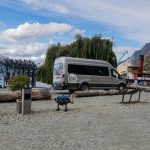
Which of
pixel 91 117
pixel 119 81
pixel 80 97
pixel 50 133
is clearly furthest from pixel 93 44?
pixel 50 133

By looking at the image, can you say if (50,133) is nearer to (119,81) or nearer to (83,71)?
(83,71)

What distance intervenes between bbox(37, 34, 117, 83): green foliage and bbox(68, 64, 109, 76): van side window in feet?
72.9

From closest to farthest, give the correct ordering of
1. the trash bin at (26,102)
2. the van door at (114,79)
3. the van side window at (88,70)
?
the trash bin at (26,102) → the van side window at (88,70) → the van door at (114,79)

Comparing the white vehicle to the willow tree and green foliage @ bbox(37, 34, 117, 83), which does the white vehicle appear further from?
the willow tree

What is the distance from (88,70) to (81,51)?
23268 millimetres

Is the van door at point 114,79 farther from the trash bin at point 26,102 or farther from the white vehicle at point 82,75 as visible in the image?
the trash bin at point 26,102

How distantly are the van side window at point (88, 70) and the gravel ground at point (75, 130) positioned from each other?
45.6 feet

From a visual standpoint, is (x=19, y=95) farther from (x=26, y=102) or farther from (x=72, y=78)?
(x=72, y=78)

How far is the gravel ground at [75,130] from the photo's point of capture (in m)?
10.2

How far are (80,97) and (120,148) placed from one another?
1653cm

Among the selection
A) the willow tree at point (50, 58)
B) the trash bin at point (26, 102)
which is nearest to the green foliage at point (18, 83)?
the trash bin at point (26, 102)

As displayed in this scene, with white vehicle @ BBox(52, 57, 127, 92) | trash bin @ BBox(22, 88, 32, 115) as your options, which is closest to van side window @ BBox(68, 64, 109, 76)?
white vehicle @ BBox(52, 57, 127, 92)

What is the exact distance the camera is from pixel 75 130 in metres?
12.4

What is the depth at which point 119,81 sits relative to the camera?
34500 mm
